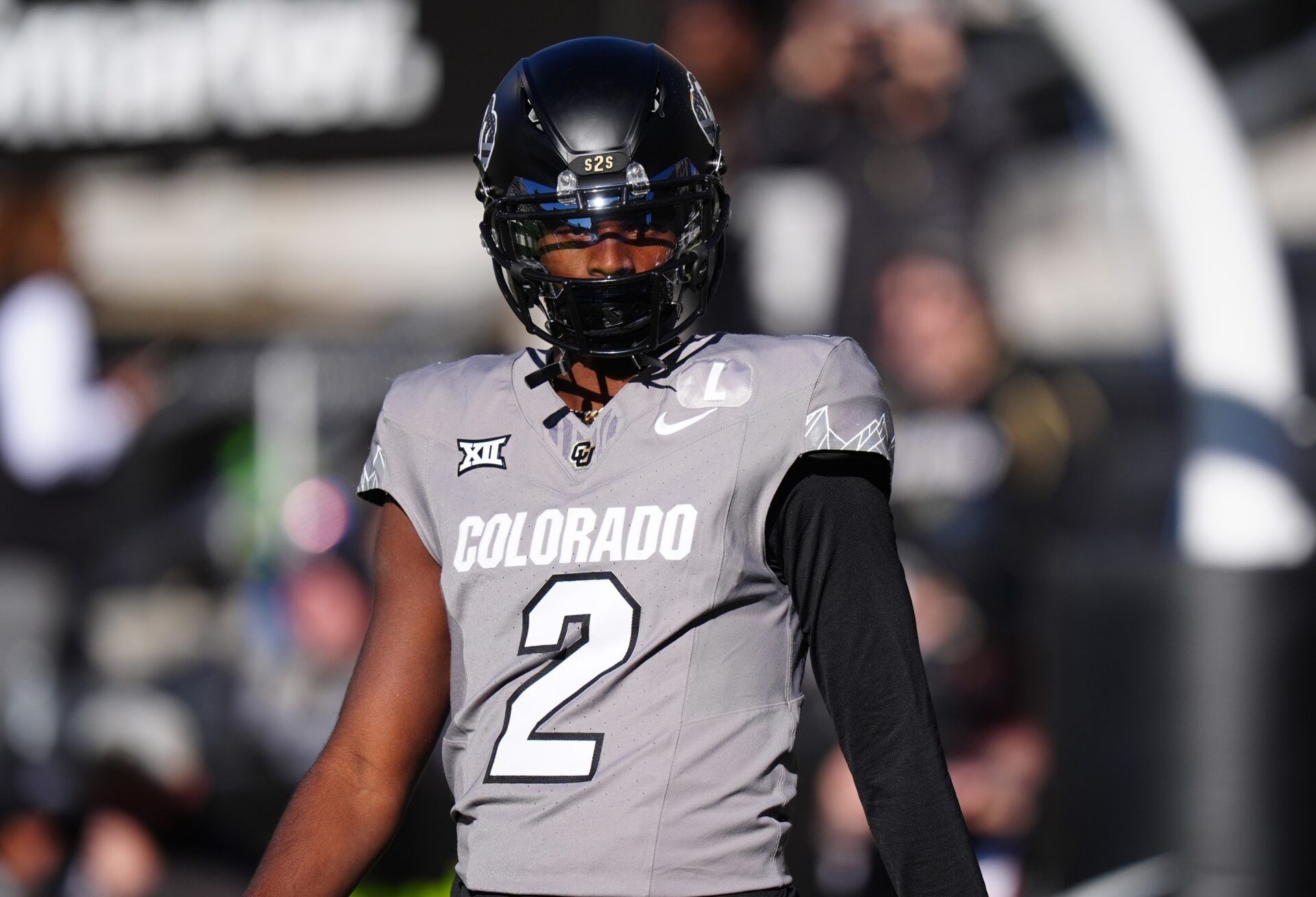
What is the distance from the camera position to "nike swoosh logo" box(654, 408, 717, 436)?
1.41m

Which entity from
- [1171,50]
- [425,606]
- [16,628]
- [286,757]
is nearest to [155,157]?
[16,628]

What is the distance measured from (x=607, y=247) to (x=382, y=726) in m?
0.52

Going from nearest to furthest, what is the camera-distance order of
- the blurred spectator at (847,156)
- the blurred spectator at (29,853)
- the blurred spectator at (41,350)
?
the blurred spectator at (847,156)
the blurred spectator at (29,853)
the blurred spectator at (41,350)

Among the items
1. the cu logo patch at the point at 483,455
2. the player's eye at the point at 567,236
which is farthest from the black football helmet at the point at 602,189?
the cu logo patch at the point at 483,455

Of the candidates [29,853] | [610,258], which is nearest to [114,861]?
[29,853]

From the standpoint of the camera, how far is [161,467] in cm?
521

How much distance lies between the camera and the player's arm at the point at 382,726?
1466mm

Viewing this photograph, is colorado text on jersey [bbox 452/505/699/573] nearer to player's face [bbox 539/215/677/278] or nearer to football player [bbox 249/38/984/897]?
football player [bbox 249/38/984/897]

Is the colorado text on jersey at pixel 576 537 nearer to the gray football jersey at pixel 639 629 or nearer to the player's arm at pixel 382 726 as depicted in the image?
the gray football jersey at pixel 639 629

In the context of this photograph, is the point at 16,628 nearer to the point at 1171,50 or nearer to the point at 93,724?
the point at 93,724

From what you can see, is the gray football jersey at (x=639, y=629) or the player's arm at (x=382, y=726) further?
the player's arm at (x=382, y=726)

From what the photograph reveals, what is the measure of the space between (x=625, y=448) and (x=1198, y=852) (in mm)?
1365

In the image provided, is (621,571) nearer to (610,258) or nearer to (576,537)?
(576,537)

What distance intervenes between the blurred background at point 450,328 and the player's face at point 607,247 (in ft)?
3.98
